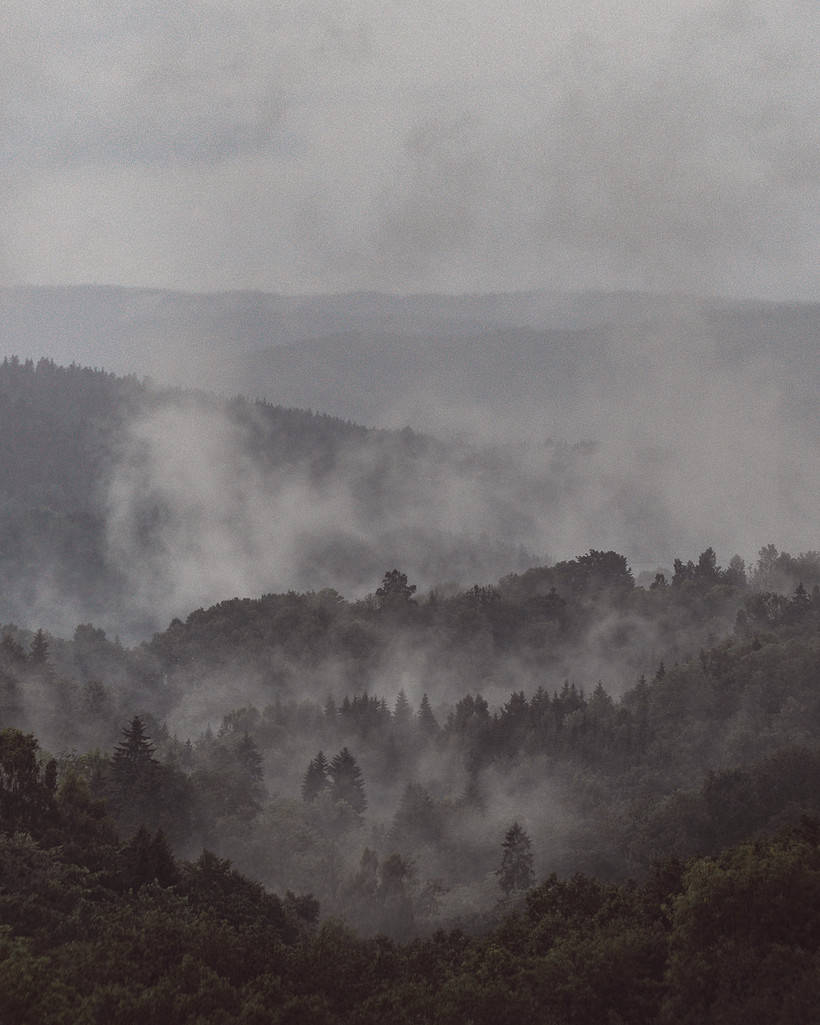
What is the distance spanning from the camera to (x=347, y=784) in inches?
7446

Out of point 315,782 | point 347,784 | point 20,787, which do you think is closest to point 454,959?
point 20,787

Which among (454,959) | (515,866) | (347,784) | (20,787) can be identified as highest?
(20,787)

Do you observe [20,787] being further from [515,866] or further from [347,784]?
[347,784]

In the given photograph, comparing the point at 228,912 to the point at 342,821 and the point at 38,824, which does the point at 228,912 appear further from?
the point at 342,821

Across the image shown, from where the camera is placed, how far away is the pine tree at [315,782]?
186 m

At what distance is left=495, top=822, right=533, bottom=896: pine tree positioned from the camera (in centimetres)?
14325

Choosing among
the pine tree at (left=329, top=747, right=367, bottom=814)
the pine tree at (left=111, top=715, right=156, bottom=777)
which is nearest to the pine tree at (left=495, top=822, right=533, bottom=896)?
the pine tree at (left=329, top=747, right=367, bottom=814)

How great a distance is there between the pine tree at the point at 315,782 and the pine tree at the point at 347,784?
156 cm

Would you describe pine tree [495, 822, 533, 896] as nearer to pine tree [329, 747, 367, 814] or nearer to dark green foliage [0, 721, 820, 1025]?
pine tree [329, 747, 367, 814]

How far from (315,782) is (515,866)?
170 ft

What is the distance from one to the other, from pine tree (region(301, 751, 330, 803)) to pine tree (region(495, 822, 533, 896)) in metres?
44.8

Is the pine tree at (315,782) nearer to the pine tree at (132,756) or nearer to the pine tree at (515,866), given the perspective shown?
the pine tree at (515,866)

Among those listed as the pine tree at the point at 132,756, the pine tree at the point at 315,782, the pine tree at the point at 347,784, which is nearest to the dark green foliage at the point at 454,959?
the pine tree at the point at 132,756

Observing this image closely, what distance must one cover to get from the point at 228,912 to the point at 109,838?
50.6ft
